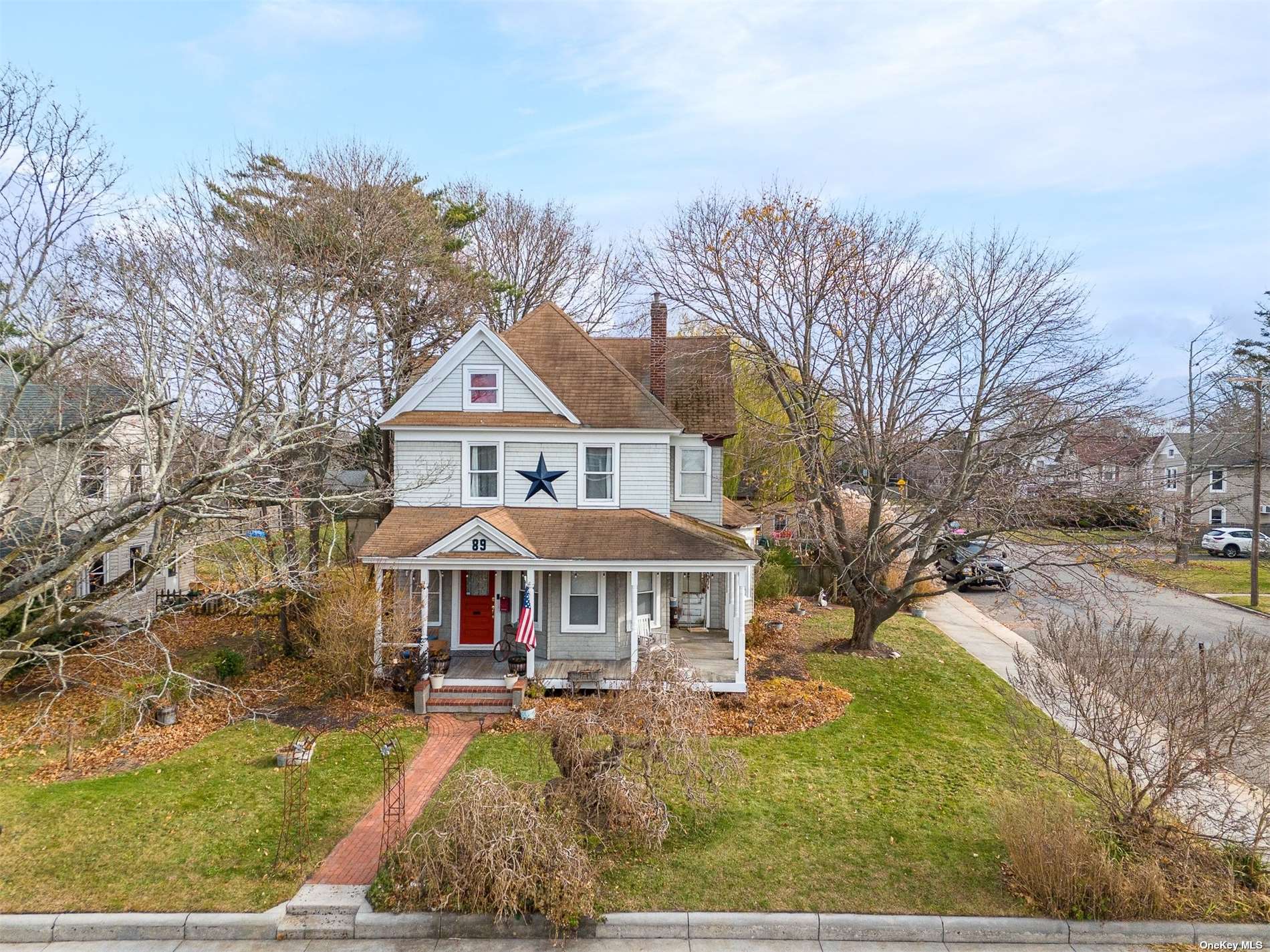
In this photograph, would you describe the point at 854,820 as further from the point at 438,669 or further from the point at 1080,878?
the point at 438,669

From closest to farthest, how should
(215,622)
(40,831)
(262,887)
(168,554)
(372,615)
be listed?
1. (262,887)
2. (40,831)
3. (168,554)
4. (372,615)
5. (215,622)

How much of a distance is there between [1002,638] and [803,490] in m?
9.01

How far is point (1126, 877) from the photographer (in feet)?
26.1

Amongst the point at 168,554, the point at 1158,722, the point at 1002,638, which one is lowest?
the point at 1002,638

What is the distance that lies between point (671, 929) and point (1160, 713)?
6.17 meters

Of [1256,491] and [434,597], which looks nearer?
[434,597]

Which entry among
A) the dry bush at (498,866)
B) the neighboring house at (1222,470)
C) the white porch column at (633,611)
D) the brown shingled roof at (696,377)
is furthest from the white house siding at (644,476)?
the neighboring house at (1222,470)

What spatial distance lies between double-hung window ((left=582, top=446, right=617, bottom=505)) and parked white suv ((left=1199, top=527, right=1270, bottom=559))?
4166 centimetres

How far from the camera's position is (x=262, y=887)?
27.4 ft

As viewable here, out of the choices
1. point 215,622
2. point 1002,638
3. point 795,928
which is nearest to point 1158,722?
point 795,928

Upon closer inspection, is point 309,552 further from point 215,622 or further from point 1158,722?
point 1158,722

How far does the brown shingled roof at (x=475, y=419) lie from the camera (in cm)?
1734

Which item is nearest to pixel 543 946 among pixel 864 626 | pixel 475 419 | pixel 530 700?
pixel 530 700

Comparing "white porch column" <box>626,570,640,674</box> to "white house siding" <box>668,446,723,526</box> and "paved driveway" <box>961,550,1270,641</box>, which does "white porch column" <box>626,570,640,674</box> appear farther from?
"paved driveway" <box>961,550,1270,641</box>
